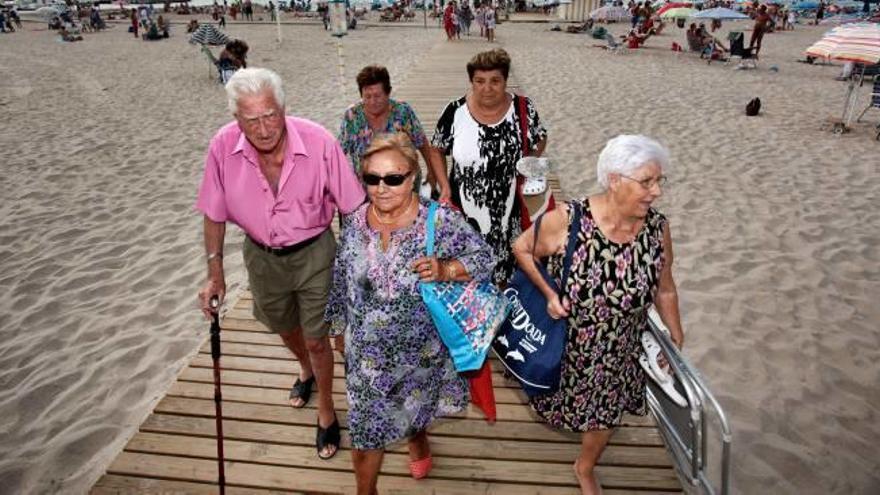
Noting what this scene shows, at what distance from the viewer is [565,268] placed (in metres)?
A: 2.20

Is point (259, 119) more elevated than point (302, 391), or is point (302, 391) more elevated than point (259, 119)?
point (259, 119)

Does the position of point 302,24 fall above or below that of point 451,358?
above

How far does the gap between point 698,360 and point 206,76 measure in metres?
16.7

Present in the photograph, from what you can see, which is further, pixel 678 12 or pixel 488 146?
pixel 678 12

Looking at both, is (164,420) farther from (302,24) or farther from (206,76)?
(302,24)

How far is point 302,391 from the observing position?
10.7ft

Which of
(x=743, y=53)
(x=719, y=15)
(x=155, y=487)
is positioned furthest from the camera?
(x=719, y=15)

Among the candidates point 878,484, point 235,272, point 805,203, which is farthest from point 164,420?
point 805,203

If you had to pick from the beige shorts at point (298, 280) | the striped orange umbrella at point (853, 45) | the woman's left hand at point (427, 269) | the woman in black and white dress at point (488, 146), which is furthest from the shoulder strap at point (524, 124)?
the striped orange umbrella at point (853, 45)

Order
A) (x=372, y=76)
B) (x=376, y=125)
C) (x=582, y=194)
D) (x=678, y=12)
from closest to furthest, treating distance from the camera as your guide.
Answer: (x=372, y=76)
(x=376, y=125)
(x=582, y=194)
(x=678, y=12)

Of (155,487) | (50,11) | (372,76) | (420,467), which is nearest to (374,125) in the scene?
(372,76)

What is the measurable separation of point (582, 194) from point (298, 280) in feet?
17.2

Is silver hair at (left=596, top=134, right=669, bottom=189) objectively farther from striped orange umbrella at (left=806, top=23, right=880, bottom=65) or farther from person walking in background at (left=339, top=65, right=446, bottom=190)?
striped orange umbrella at (left=806, top=23, right=880, bottom=65)

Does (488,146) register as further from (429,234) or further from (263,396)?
(263,396)
